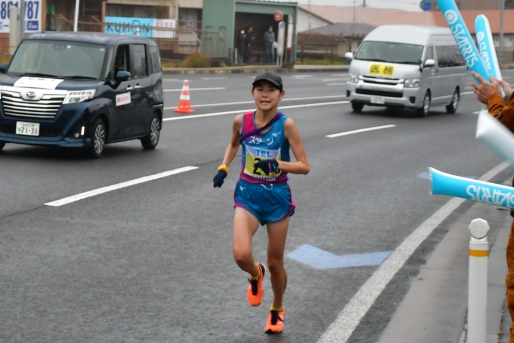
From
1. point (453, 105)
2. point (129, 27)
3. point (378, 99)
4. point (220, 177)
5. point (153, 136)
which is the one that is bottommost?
point (153, 136)

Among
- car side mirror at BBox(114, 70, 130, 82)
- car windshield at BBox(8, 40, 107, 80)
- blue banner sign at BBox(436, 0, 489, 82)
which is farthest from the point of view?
car windshield at BBox(8, 40, 107, 80)

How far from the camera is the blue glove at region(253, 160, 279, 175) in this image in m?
5.76

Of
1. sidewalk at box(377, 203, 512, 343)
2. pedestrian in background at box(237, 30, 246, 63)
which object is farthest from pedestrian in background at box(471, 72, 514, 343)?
pedestrian in background at box(237, 30, 246, 63)

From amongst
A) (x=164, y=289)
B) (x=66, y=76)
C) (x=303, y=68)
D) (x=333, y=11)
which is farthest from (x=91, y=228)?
(x=333, y=11)

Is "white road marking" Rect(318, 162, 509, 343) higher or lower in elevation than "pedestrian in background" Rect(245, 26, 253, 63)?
lower

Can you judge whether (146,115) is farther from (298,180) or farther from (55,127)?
(298,180)

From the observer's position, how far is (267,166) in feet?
18.9

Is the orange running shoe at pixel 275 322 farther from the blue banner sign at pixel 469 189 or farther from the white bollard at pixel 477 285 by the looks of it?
the blue banner sign at pixel 469 189

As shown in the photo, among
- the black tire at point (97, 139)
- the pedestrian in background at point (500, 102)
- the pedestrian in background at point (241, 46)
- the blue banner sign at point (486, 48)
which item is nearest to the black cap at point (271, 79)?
the pedestrian in background at point (500, 102)

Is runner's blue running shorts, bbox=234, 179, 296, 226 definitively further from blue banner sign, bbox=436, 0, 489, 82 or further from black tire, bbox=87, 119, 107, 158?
black tire, bbox=87, 119, 107, 158

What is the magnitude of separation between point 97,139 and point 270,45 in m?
39.3

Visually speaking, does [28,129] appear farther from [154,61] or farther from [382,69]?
[382,69]

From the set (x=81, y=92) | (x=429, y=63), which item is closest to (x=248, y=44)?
(x=429, y=63)

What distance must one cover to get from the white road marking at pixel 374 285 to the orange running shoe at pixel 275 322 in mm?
292
